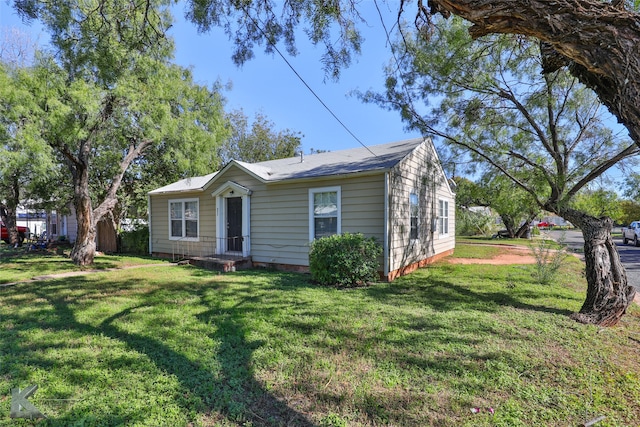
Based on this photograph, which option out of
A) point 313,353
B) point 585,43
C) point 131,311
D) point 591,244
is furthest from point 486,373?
point 131,311

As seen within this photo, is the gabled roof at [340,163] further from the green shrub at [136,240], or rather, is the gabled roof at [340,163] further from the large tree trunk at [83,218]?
the green shrub at [136,240]

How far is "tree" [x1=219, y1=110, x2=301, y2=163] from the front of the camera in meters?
26.3

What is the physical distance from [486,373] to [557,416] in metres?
0.68

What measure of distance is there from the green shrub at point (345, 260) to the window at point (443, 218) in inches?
242

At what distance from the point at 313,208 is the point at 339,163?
5.44 ft

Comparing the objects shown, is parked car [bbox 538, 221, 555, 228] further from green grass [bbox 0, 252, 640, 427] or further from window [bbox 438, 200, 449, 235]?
green grass [bbox 0, 252, 640, 427]

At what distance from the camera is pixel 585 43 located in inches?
91.4

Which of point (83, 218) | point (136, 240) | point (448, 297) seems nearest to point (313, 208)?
point (448, 297)

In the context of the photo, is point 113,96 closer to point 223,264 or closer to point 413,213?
point 223,264

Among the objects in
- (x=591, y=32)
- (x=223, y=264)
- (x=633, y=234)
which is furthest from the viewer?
(x=633, y=234)

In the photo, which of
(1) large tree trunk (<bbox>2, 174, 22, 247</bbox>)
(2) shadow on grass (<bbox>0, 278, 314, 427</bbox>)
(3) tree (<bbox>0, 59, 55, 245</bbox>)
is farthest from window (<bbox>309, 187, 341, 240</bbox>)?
(1) large tree trunk (<bbox>2, 174, 22, 247</bbox>)

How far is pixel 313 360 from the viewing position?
11.3ft

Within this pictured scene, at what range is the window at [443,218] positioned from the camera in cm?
1262

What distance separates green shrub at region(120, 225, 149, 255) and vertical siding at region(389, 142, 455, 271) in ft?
36.6
